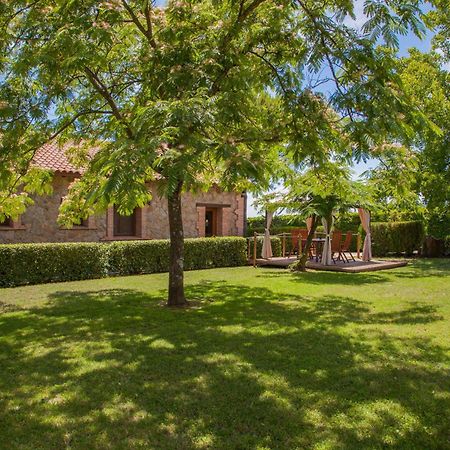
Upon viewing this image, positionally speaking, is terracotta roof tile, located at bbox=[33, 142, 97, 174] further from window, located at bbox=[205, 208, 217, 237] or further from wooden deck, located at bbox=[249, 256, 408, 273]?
wooden deck, located at bbox=[249, 256, 408, 273]

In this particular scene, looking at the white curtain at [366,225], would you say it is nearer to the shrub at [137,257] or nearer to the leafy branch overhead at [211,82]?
the shrub at [137,257]

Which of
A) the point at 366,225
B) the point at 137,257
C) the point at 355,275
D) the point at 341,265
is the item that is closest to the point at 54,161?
the point at 137,257

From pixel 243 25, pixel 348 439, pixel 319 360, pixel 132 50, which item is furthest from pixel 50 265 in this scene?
pixel 348 439

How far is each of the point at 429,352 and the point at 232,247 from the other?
11.6m

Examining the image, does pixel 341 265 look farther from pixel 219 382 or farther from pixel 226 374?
pixel 219 382

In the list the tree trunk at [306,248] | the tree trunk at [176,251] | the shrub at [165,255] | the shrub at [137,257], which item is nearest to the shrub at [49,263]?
the shrub at [137,257]

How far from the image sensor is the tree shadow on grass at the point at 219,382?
3385 mm

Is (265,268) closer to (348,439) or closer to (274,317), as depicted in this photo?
(274,317)

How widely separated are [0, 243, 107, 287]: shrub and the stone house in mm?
2373

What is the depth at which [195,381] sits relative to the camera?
4.45 meters

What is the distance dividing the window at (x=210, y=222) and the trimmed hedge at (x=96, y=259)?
3.58 metres

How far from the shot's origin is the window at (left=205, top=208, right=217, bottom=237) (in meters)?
20.2

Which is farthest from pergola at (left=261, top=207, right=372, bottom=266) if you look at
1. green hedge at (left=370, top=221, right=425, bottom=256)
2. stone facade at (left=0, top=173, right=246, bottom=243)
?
green hedge at (left=370, top=221, right=425, bottom=256)

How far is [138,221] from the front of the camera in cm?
1739
